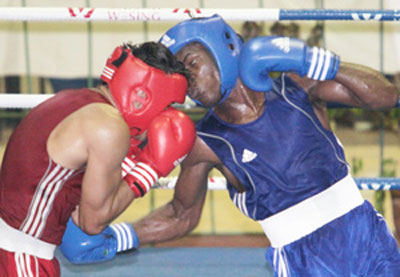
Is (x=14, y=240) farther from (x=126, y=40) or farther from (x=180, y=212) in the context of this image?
(x=126, y=40)

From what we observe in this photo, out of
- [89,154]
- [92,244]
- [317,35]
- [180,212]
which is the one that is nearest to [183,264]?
[180,212]

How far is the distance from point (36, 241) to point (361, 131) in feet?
23.8

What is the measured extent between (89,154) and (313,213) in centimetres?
75

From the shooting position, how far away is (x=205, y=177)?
2.44m

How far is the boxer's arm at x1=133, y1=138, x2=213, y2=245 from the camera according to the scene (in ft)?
7.96

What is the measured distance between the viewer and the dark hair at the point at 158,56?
206 centimetres

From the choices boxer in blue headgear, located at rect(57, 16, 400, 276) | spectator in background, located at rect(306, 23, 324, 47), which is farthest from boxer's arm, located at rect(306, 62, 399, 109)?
spectator in background, located at rect(306, 23, 324, 47)

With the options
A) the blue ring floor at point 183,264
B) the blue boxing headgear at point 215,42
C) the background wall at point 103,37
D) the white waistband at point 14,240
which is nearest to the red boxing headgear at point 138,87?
the blue boxing headgear at point 215,42

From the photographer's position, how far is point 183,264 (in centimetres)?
301

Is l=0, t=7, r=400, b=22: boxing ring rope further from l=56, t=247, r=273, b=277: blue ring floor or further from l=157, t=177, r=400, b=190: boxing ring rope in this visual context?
l=56, t=247, r=273, b=277: blue ring floor

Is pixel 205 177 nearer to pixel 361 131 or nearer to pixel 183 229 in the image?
pixel 183 229

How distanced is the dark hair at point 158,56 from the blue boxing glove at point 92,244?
1.94 ft

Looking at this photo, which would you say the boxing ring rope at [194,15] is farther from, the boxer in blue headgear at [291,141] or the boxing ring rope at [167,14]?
the boxer in blue headgear at [291,141]

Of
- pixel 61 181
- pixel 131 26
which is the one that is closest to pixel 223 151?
pixel 61 181
